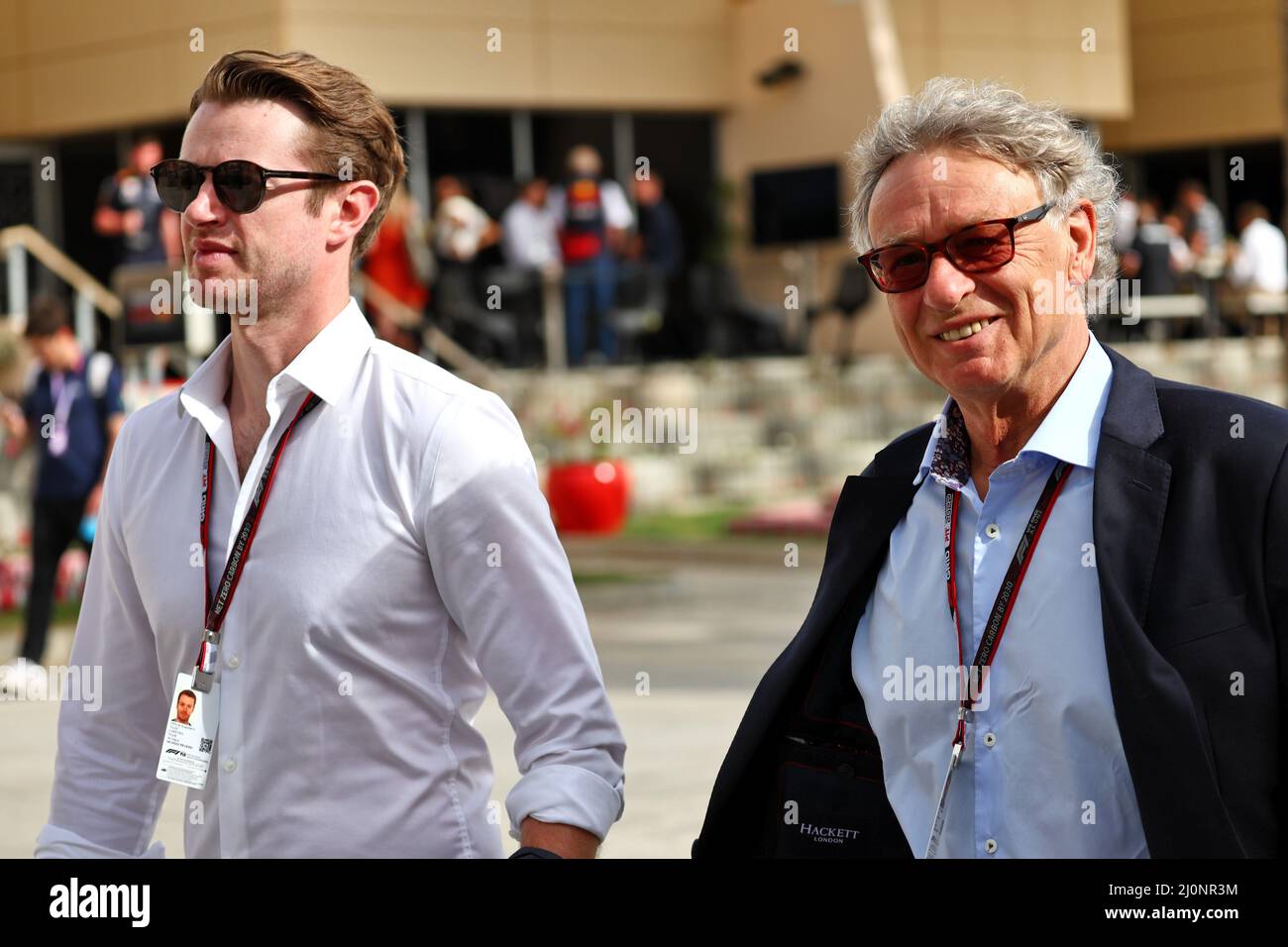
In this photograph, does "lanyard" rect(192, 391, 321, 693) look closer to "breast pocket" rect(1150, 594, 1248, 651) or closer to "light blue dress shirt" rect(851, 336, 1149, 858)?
"light blue dress shirt" rect(851, 336, 1149, 858)

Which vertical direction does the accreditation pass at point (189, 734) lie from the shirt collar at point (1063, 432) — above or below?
below

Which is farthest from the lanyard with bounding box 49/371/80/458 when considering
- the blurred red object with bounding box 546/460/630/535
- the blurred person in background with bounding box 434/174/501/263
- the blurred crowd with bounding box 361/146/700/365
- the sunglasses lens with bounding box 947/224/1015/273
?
the blurred person in background with bounding box 434/174/501/263

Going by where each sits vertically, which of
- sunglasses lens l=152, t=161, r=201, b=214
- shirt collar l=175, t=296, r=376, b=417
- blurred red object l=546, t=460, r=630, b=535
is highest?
sunglasses lens l=152, t=161, r=201, b=214

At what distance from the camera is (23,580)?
13.7 meters

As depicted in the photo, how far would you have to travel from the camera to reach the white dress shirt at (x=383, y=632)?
8.79 ft

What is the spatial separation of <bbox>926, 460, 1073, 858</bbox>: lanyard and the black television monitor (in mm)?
22321

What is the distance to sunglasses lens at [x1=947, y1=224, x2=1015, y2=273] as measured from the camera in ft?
9.05

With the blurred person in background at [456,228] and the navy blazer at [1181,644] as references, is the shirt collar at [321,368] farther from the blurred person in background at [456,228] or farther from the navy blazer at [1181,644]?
the blurred person in background at [456,228]

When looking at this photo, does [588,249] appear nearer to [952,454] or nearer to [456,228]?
[456,228]

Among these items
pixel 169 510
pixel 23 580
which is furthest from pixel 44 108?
pixel 169 510

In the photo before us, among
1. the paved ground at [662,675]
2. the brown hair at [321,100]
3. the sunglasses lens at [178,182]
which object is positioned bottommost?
the paved ground at [662,675]

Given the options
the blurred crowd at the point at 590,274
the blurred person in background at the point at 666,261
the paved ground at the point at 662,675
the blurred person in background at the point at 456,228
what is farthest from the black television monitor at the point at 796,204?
the paved ground at the point at 662,675

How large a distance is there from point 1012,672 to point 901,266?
2.04ft

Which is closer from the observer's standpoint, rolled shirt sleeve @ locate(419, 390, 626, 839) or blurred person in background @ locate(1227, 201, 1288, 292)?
rolled shirt sleeve @ locate(419, 390, 626, 839)
